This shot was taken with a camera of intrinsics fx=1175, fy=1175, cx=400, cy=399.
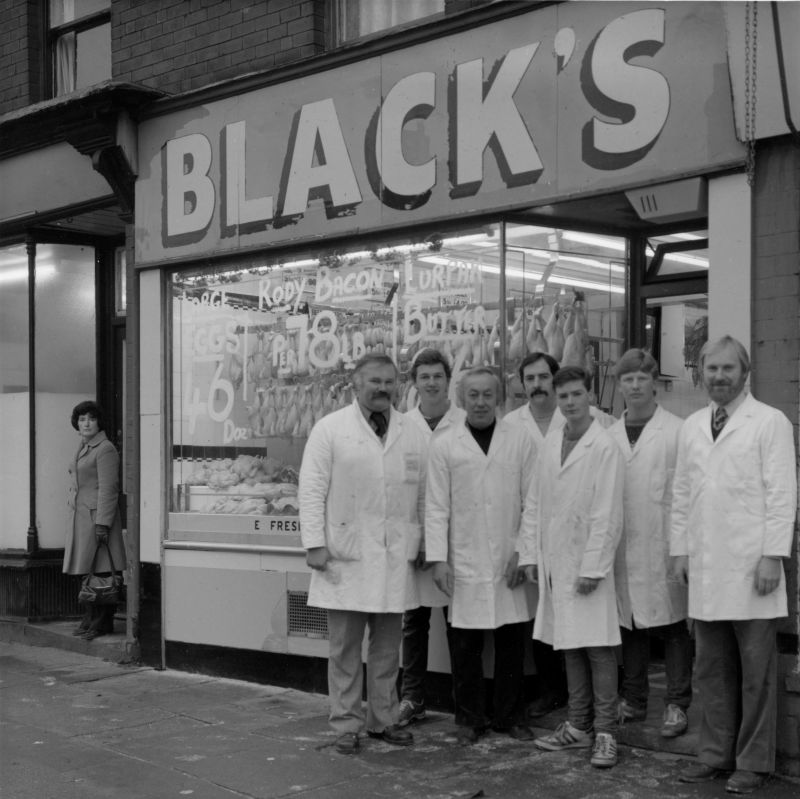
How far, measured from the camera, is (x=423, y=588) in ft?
22.0

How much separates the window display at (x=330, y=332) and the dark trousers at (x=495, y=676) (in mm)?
1606

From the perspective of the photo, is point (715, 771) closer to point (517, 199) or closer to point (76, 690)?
point (517, 199)

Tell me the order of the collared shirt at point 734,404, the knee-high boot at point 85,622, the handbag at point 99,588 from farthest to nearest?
the knee-high boot at point 85,622 → the handbag at point 99,588 → the collared shirt at point 734,404

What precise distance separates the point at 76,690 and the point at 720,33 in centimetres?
594

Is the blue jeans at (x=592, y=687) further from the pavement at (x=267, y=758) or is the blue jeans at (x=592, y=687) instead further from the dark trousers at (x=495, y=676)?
the dark trousers at (x=495, y=676)

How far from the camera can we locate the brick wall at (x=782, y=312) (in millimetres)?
5699

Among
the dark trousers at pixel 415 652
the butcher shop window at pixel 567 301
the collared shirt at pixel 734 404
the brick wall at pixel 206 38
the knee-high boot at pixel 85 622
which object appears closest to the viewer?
the collared shirt at pixel 734 404

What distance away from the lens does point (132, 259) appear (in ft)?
30.6

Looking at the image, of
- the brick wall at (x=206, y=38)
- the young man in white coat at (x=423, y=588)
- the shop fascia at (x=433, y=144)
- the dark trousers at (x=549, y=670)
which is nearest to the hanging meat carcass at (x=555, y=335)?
the young man in white coat at (x=423, y=588)

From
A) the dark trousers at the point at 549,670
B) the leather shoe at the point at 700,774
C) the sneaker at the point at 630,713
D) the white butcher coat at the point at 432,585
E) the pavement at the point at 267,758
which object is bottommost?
the pavement at the point at 267,758

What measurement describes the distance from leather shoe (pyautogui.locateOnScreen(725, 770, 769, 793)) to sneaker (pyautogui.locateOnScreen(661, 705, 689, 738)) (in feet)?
2.14

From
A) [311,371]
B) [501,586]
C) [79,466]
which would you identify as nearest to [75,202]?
[79,466]

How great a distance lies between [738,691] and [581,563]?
3.16ft

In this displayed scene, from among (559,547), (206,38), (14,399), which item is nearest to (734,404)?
(559,547)
